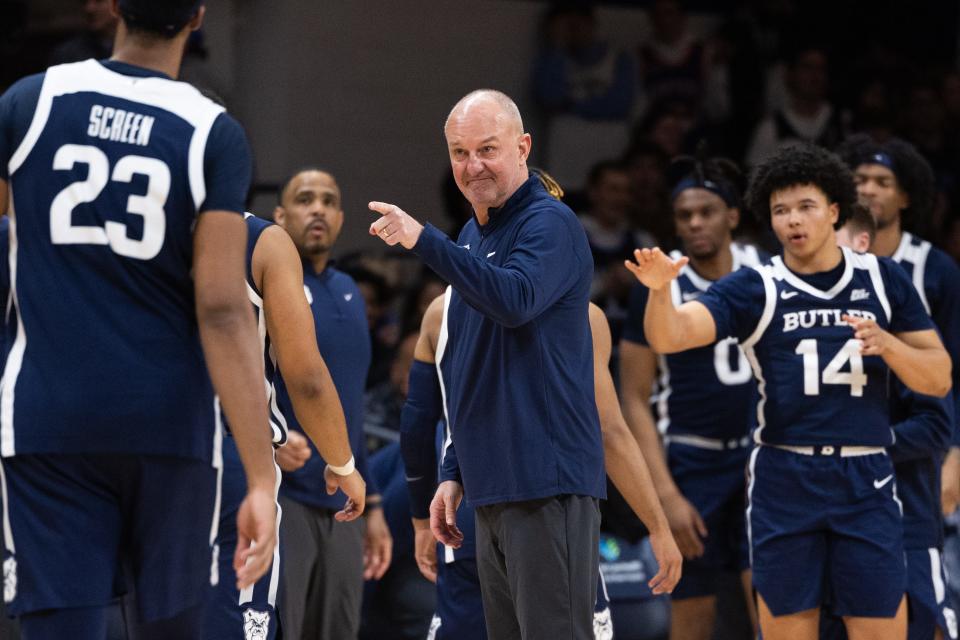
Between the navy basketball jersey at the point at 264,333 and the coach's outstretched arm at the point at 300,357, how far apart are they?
0.07 feet

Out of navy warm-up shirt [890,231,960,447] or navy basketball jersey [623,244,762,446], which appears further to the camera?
navy basketball jersey [623,244,762,446]

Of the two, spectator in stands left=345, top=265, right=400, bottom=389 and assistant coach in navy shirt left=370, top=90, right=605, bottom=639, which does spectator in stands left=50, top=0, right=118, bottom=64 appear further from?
assistant coach in navy shirt left=370, top=90, right=605, bottom=639

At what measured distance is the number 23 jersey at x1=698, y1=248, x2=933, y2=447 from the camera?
544 centimetres

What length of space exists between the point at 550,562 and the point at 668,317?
1.29 metres

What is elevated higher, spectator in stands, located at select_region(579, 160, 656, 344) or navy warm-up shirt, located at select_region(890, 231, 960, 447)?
spectator in stands, located at select_region(579, 160, 656, 344)

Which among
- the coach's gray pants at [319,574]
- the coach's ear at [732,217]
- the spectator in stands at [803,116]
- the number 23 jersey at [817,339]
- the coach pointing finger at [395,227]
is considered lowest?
Answer: the coach's gray pants at [319,574]

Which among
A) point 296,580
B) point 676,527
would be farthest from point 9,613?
point 676,527

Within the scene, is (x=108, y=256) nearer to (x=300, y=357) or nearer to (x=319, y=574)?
(x=300, y=357)

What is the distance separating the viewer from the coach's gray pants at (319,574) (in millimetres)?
5570

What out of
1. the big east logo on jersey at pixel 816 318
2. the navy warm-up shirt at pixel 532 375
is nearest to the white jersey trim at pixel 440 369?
the navy warm-up shirt at pixel 532 375

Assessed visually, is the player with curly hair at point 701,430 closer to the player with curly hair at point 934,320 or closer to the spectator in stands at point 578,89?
the player with curly hair at point 934,320

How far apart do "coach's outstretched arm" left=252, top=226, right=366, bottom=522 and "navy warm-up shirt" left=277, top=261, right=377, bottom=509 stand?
850 millimetres

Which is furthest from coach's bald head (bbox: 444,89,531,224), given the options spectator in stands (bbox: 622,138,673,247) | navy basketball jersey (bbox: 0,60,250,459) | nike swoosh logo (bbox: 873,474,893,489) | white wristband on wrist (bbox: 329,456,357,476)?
spectator in stands (bbox: 622,138,673,247)

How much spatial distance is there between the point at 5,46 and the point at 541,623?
6212 mm
